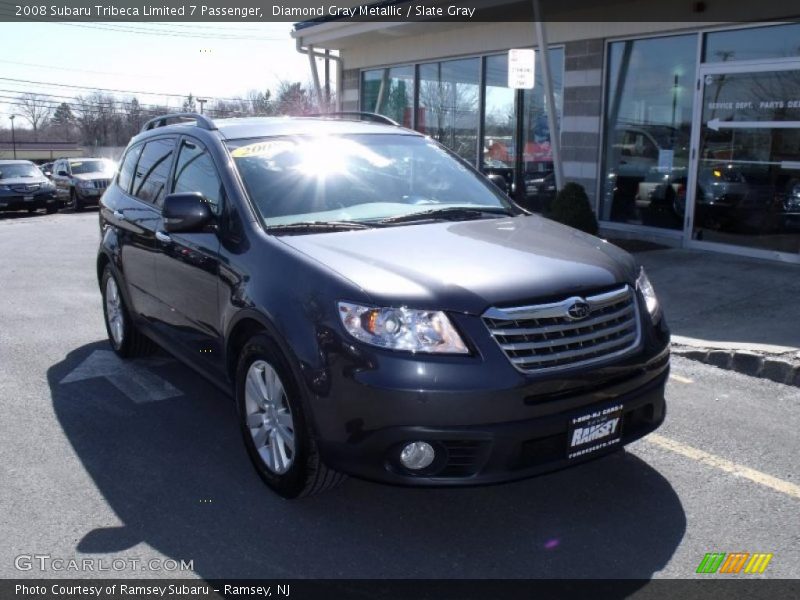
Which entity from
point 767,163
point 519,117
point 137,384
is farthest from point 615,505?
point 519,117

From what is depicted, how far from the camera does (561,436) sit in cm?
333

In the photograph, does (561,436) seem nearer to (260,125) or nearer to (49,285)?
(260,125)

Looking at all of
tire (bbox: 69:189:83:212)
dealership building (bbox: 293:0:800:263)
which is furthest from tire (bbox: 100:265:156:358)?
tire (bbox: 69:189:83:212)

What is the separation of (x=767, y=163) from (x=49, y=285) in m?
8.78

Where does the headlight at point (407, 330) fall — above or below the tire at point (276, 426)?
above

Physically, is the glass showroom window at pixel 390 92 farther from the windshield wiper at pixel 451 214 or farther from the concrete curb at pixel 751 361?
the windshield wiper at pixel 451 214

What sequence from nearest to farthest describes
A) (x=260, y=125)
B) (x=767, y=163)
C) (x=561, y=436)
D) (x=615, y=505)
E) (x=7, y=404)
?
1. (x=561, y=436)
2. (x=615, y=505)
3. (x=260, y=125)
4. (x=7, y=404)
5. (x=767, y=163)

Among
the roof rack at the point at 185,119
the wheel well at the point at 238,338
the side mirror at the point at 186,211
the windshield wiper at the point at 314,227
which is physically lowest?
the wheel well at the point at 238,338

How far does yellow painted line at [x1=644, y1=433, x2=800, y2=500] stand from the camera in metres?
3.89

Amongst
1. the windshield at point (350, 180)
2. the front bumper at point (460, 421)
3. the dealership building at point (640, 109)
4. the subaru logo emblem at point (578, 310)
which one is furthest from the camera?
the dealership building at point (640, 109)

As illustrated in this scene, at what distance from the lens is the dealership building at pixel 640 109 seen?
927cm

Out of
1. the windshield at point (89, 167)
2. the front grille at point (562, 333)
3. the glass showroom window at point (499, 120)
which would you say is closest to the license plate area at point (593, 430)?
the front grille at point (562, 333)

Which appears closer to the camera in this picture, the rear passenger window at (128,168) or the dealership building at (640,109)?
the rear passenger window at (128,168)

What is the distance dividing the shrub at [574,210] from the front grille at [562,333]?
21.6 ft
